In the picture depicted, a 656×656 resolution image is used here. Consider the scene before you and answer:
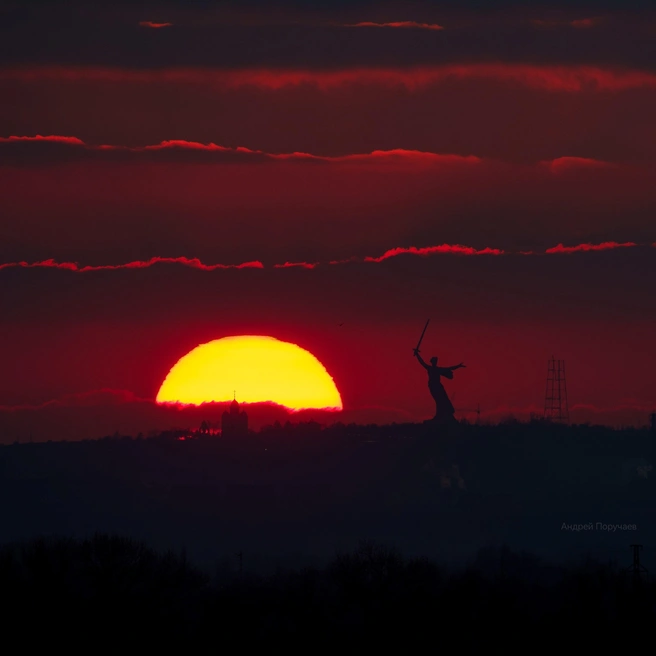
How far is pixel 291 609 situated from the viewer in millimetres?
128125

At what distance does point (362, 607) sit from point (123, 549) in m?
18.0

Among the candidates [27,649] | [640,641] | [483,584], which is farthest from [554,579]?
[27,649]

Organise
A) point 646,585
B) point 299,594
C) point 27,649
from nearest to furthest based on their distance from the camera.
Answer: point 27,649
point 299,594
point 646,585

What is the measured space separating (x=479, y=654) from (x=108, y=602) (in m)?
22.5

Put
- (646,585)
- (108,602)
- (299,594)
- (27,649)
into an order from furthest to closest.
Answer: (646,585), (299,594), (108,602), (27,649)

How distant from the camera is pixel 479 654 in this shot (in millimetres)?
116750

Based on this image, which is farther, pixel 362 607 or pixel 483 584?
pixel 483 584

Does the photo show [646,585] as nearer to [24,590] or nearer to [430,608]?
[430,608]

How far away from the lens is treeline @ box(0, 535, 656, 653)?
387 ft

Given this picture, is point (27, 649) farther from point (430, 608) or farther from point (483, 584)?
point (483, 584)

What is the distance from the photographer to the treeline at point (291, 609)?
387ft

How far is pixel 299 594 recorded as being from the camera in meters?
134

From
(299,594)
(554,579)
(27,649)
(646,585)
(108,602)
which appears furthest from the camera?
(554,579)

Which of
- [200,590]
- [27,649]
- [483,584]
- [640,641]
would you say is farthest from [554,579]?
[27,649]
